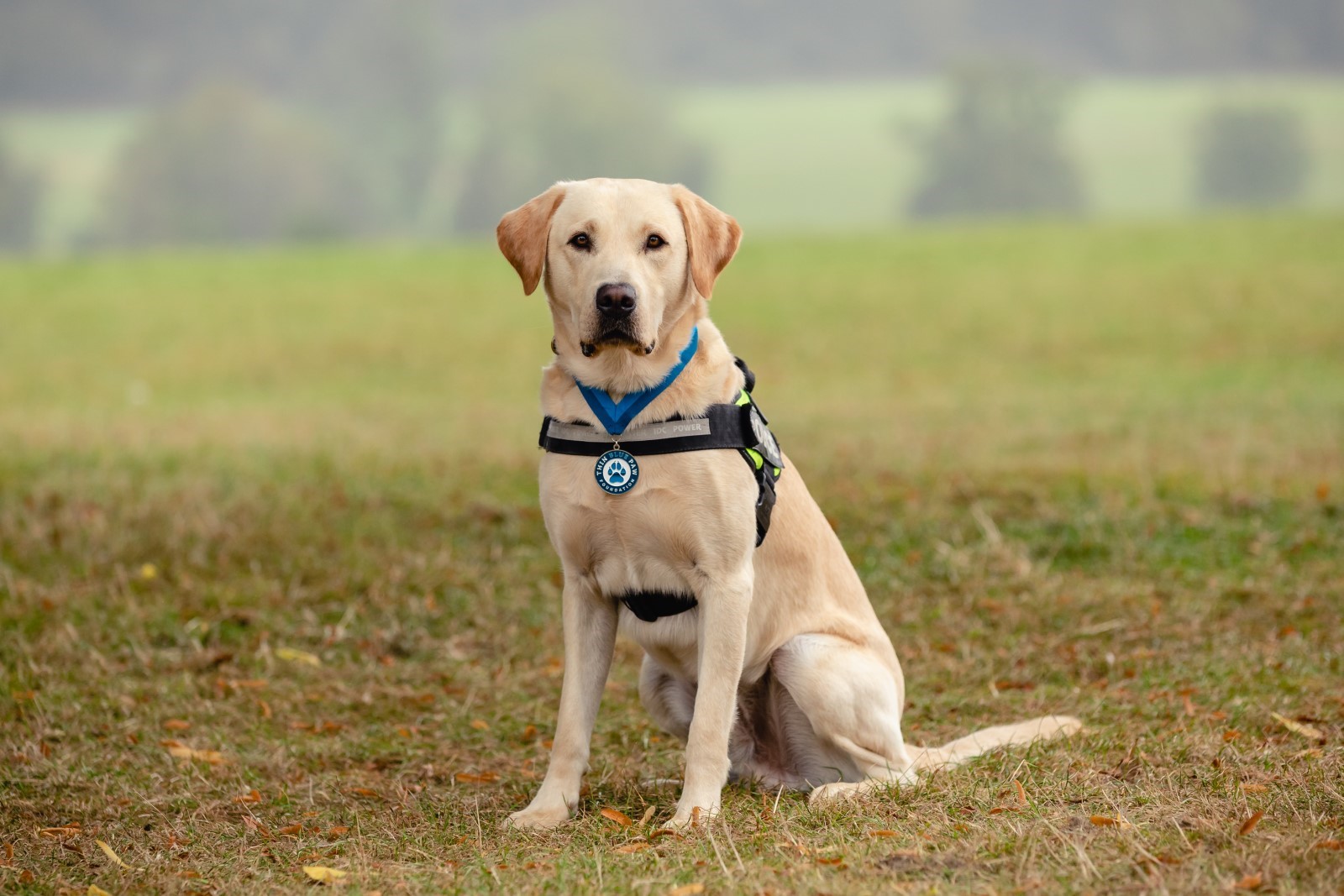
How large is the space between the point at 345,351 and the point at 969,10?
5591cm

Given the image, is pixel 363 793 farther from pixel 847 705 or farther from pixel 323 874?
pixel 847 705

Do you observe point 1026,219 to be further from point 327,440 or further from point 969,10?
point 969,10

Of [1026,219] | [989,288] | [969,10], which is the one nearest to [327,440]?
[989,288]

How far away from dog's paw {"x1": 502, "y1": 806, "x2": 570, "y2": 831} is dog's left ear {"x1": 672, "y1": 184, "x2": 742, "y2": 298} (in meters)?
1.71

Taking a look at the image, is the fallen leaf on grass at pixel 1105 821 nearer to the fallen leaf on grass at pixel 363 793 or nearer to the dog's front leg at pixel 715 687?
the dog's front leg at pixel 715 687

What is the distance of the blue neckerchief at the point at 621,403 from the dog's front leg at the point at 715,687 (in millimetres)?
570

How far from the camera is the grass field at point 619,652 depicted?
3820 millimetres

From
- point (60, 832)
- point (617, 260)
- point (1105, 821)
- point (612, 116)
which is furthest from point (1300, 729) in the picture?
point (612, 116)

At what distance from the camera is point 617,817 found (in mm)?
4336

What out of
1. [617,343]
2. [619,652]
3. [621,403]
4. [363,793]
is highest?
[617,343]

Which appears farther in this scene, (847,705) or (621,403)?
(847,705)

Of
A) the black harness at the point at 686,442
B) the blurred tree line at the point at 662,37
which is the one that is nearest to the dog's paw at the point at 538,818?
the black harness at the point at 686,442

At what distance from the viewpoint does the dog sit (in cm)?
420

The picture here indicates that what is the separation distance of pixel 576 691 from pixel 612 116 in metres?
49.5
